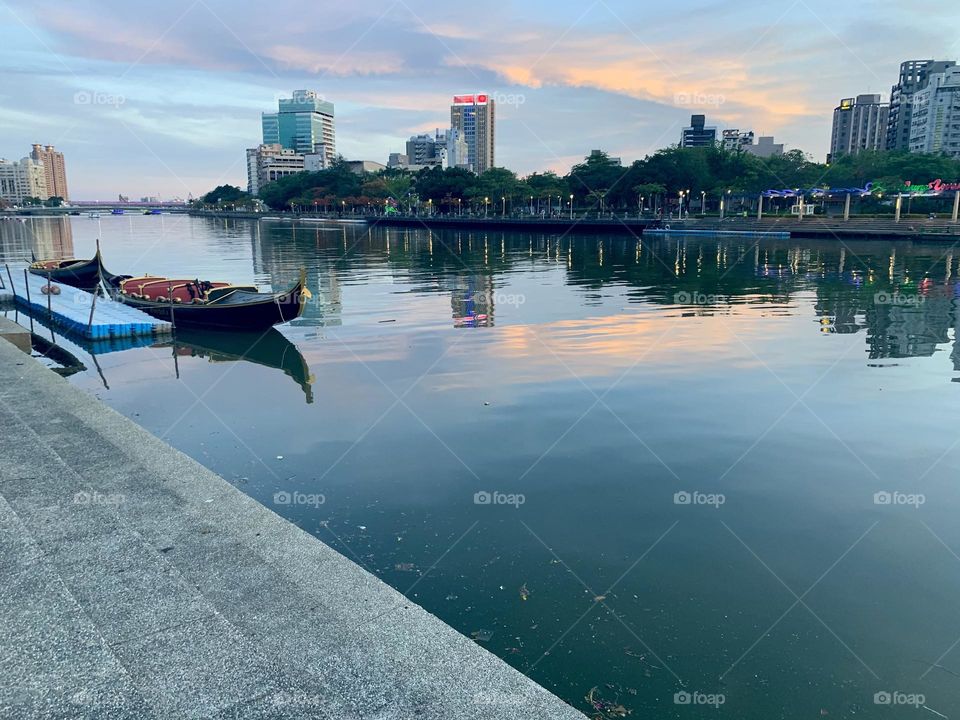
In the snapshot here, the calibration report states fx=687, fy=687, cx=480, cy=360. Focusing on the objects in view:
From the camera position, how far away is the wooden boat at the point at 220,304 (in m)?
23.6

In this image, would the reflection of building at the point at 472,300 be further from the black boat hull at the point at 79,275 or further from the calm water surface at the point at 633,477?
the black boat hull at the point at 79,275

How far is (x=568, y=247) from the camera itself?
242 ft

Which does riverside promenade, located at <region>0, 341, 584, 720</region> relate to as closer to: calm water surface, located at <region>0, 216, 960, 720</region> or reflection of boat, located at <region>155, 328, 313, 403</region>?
calm water surface, located at <region>0, 216, 960, 720</region>

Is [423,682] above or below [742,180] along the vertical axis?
below

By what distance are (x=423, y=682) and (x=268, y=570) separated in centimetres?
191

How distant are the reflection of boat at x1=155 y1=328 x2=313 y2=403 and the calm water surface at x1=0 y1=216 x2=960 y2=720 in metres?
0.15

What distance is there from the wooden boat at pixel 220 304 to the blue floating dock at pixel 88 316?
689 millimetres

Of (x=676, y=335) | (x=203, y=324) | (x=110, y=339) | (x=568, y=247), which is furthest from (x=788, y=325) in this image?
(x=568, y=247)

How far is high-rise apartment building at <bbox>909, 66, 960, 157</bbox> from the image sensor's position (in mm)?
165500

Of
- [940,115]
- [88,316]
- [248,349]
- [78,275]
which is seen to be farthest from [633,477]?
[940,115]

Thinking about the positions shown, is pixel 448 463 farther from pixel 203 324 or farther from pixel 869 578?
pixel 203 324

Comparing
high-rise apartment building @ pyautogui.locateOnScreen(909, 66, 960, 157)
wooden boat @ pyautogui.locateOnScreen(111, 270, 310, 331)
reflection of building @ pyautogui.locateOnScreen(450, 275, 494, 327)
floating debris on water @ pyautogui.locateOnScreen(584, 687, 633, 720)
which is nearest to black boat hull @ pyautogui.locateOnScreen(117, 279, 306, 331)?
wooden boat @ pyautogui.locateOnScreen(111, 270, 310, 331)

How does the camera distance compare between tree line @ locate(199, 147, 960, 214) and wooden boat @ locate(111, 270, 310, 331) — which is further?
tree line @ locate(199, 147, 960, 214)

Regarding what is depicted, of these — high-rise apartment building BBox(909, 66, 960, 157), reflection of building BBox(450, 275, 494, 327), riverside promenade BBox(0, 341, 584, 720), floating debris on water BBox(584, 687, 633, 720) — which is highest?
high-rise apartment building BBox(909, 66, 960, 157)
